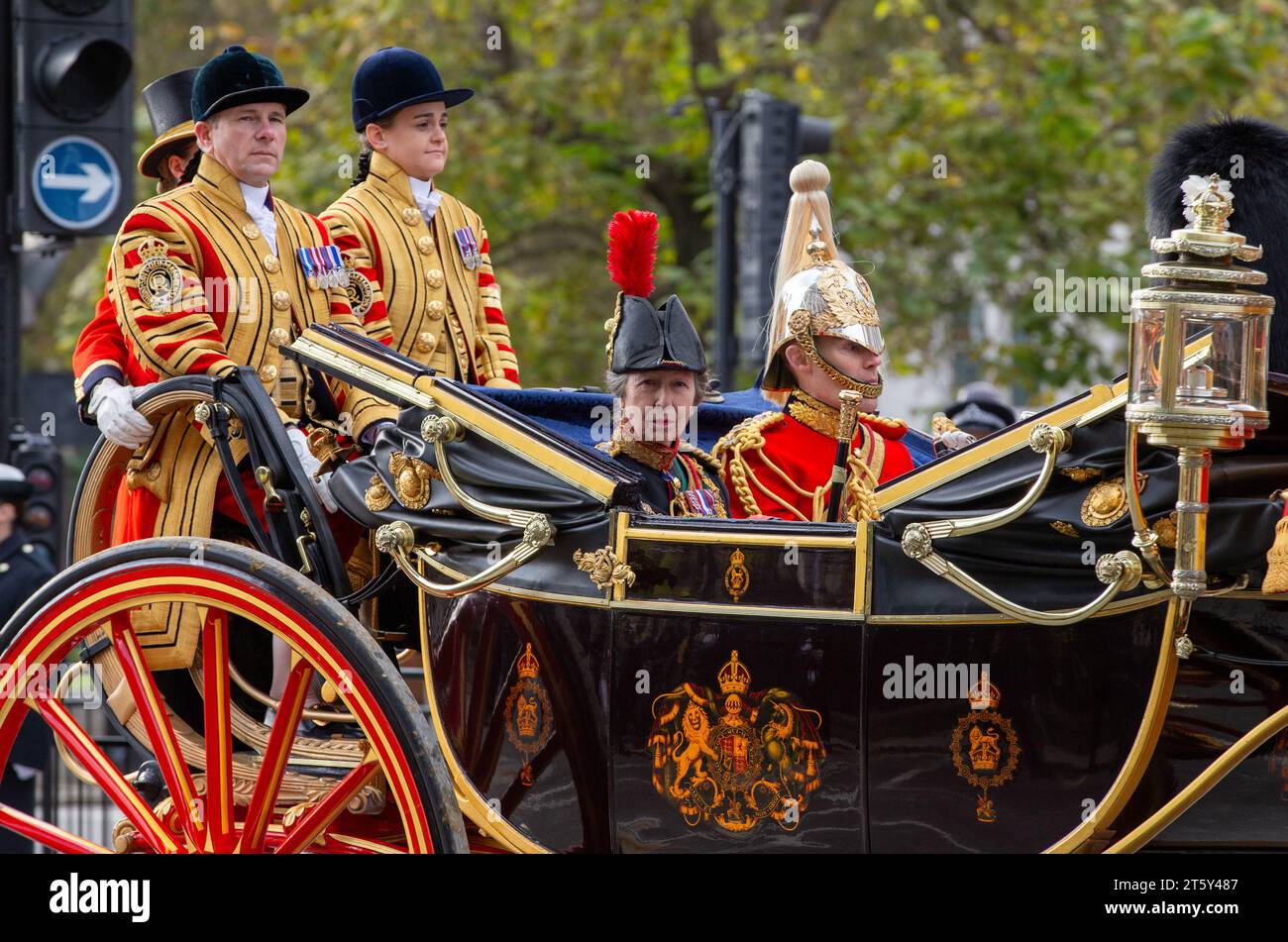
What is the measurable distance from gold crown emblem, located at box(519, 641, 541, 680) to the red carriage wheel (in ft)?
0.96

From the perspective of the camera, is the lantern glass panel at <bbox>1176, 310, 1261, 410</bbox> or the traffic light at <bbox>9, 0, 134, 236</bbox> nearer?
the lantern glass panel at <bbox>1176, 310, 1261, 410</bbox>

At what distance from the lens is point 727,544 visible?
11.7 feet

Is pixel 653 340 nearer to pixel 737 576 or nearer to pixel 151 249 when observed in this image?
pixel 737 576

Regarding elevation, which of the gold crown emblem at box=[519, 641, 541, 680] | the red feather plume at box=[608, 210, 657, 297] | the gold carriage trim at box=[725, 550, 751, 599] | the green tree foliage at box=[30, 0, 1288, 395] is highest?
the green tree foliage at box=[30, 0, 1288, 395]

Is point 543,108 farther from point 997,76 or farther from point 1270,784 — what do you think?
point 1270,784

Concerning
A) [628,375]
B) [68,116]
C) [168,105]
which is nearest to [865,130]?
[68,116]

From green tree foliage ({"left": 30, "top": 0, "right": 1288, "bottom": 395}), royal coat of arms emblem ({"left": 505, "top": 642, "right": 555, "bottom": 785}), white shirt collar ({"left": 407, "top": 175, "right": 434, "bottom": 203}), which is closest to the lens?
royal coat of arms emblem ({"left": 505, "top": 642, "right": 555, "bottom": 785})

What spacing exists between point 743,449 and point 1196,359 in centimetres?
133

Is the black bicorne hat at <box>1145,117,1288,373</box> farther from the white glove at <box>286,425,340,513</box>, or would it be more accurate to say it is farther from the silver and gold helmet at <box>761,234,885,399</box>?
the white glove at <box>286,425,340,513</box>

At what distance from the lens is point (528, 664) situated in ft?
12.5

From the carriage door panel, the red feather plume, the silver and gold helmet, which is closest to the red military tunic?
the silver and gold helmet

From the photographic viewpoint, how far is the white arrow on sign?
6355 mm

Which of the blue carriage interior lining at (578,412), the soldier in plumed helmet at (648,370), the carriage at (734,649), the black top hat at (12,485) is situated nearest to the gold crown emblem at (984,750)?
the carriage at (734,649)

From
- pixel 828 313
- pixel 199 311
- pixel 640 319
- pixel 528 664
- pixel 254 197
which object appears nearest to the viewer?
pixel 528 664
